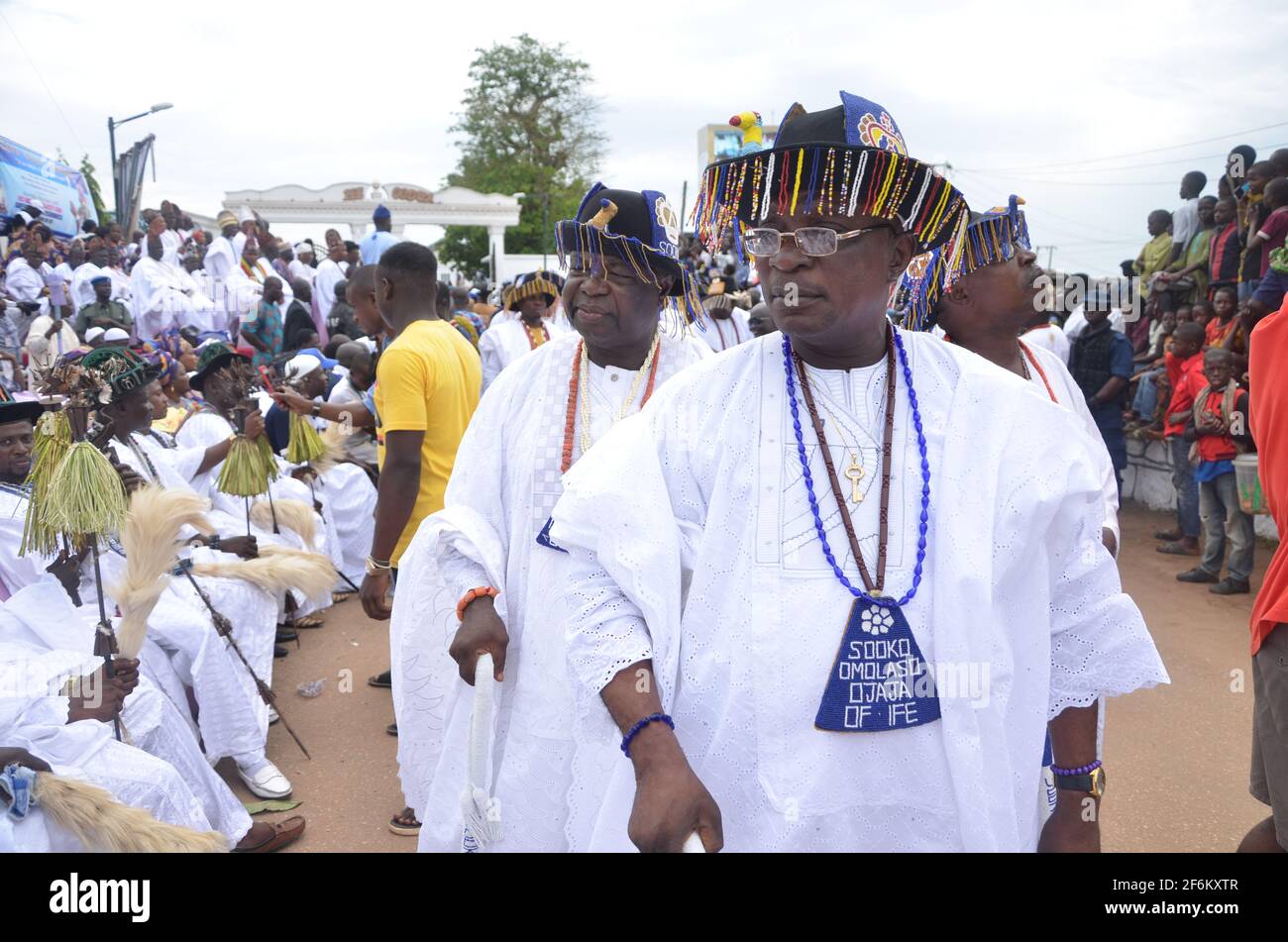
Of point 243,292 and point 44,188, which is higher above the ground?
point 44,188

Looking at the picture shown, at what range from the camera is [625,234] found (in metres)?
3.02

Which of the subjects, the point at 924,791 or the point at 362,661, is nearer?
the point at 924,791

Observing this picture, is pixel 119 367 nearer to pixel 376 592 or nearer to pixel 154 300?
pixel 376 592

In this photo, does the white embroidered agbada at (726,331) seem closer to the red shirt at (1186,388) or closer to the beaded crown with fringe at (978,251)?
the red shirt at (1186,388)

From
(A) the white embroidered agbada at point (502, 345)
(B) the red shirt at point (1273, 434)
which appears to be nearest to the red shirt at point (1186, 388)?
(A) the white embroidered agbada at point (502, 345)

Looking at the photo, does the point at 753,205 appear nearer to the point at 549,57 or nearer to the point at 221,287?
the point at 221,287

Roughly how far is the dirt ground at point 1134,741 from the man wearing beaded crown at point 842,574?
2.58m

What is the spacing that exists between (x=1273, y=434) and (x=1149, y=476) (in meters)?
8.68

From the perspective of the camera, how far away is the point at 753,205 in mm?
1981

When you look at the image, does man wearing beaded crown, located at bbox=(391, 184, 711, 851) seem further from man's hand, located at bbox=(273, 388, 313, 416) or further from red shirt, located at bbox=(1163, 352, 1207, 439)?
red shirt, located at bbox=(1163, 352, 1207, 439)

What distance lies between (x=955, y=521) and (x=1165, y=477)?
31.4ft

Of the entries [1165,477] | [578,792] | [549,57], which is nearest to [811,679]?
[578,792]

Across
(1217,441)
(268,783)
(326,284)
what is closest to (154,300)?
(326,284)

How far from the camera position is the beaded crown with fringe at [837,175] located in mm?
1901
